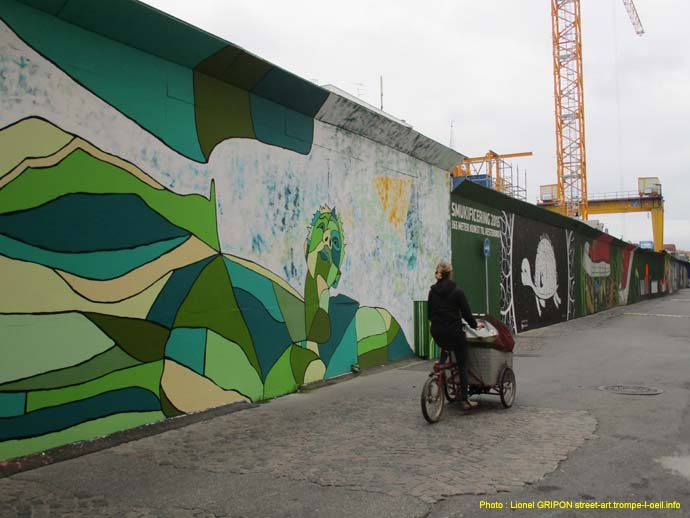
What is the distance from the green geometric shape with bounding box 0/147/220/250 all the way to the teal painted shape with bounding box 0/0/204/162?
23.7 inches

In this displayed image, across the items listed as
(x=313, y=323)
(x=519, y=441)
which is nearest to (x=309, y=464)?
(x=519, y=441)

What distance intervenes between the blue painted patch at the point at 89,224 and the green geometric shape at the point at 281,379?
2.45 metres

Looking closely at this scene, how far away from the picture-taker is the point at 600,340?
15.6 metres

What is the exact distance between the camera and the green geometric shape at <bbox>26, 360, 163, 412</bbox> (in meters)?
5.37

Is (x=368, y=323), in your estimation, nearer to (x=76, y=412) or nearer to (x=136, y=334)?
(x=136, y=334)

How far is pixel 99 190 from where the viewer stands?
6023 millimetres

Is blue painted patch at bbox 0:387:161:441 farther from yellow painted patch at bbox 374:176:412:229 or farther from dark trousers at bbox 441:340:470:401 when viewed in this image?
yellow painted patch at bbox 374:176:412:229

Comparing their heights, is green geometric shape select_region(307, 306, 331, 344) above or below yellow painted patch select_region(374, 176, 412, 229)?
below

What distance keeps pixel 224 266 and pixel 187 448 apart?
98.6 inches

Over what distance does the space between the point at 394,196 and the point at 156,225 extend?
6.13 metres

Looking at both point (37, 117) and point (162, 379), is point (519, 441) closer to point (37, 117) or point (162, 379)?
point (162, 379)

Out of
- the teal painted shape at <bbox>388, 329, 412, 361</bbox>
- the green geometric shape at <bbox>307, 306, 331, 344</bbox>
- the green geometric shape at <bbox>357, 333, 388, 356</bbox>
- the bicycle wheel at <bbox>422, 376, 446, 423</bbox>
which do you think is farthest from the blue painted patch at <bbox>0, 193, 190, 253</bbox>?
the teal painted shape at <bbox>388, 329, 412, 361</bbox>

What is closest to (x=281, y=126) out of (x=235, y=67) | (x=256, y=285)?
(x=235, y=67)

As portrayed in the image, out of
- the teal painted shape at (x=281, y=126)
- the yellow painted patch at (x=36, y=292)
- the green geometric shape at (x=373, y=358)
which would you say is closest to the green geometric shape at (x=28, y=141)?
the yellow painted patch at (x=36, y=292)
